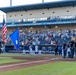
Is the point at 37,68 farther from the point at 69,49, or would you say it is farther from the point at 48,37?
the point at 48,37

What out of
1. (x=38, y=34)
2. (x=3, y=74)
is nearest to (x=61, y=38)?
(x=38, y=34)

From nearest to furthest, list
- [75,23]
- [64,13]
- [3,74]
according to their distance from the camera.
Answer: [3,74] → [75,23] → [64,13]

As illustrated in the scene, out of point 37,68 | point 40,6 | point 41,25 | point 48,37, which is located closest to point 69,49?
point 37,68

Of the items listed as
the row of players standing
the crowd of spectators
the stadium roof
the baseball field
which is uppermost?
the stadium roof

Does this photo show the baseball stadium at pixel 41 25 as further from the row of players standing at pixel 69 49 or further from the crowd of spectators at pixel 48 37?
the row of players standing at pixel 69 49

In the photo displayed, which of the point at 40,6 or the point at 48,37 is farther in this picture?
the point at 40,6

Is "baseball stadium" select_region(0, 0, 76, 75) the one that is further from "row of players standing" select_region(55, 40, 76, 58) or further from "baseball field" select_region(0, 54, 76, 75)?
"baseball field" select_region(0, 54, 76, 75)

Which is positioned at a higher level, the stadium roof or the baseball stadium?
the stadium roof

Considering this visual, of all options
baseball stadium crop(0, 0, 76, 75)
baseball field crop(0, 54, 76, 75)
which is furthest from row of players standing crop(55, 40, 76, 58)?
baseball stadium crop(0, 0, 76, 75)

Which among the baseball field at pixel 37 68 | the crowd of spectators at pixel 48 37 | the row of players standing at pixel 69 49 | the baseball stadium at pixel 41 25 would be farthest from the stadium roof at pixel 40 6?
the baseball field at pixel 37 68

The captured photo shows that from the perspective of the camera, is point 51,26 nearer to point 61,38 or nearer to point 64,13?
point 64,13

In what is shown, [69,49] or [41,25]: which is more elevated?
[41,25]

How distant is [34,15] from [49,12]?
138 inches

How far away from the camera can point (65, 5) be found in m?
50.6
